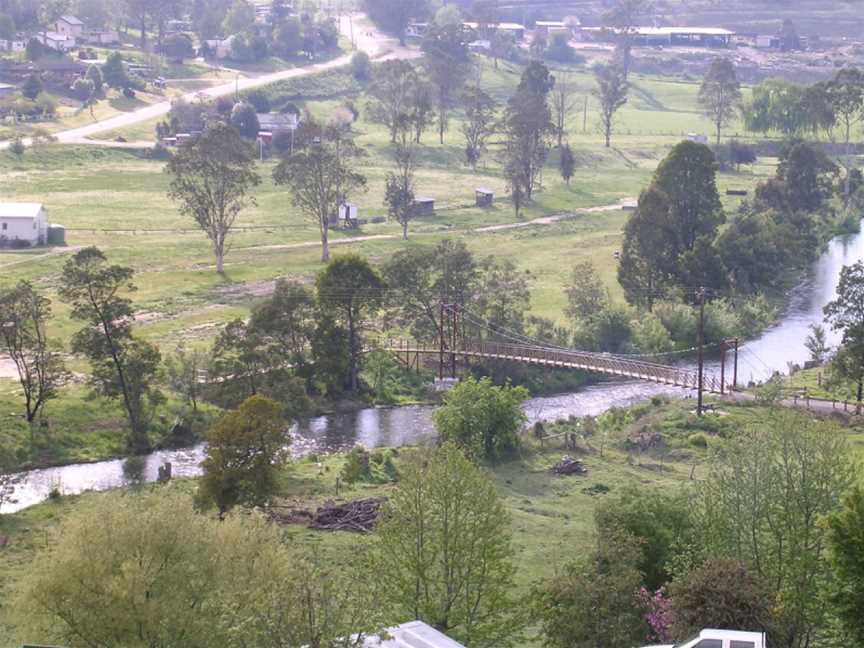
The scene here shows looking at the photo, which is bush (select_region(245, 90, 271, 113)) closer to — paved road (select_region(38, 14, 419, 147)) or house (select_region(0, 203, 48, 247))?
paved road (select_region(38, 14, 419, 147))

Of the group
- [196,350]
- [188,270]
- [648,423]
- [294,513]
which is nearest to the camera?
[294,513]

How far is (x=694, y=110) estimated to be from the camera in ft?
393

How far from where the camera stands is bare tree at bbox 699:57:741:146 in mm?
106188

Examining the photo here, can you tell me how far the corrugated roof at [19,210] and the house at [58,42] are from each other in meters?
49.1

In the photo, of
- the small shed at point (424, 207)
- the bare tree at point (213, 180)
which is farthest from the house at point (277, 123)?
the bare tree at point (213, 180)

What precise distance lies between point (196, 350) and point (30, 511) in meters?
14.6

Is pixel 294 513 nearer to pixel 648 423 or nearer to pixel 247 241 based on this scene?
pixel 648 423

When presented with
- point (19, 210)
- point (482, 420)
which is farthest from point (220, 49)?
point (482, 420)

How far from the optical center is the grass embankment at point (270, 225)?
2357 inches

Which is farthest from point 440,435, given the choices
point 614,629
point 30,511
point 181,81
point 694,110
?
point 694,110

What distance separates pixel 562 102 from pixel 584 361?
52431 mm

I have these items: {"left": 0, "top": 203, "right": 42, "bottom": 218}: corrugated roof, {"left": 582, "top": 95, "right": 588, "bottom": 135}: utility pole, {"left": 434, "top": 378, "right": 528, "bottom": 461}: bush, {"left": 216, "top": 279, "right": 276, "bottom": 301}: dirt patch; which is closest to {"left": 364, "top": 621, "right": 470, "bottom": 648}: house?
{"left": 434, "top": 378, "right": 528, "bottom": 461}: bush

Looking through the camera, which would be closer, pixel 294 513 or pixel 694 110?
pixel 294 513

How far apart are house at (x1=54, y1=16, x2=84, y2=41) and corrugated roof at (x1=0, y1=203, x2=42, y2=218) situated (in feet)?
184
